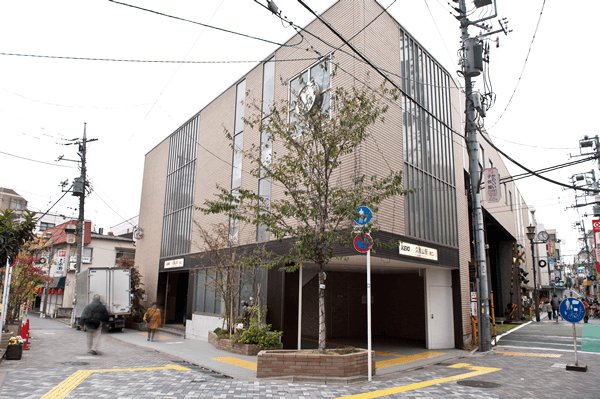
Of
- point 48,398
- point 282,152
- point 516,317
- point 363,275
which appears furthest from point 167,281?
point 516,317

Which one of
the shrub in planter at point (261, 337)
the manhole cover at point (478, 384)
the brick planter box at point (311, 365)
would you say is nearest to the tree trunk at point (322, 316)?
the brick planter box at point (311, 365)

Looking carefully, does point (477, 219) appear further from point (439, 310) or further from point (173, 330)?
point (173, 330)

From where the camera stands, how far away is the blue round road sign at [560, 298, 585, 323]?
32.8 feet

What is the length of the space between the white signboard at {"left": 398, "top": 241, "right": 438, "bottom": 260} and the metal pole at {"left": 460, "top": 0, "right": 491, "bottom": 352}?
4.84ft

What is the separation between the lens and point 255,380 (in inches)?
348

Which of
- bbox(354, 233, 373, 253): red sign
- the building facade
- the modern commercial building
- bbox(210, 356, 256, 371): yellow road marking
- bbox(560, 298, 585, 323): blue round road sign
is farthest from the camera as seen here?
the building facade

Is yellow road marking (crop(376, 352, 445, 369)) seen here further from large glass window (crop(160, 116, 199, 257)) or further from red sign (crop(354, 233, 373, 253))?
large glass window (crop(160, 116, 199, 257))

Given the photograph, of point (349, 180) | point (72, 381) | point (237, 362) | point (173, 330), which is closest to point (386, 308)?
point (349, 180)

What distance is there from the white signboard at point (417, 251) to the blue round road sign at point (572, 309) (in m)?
4.27

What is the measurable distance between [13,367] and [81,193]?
1603cm

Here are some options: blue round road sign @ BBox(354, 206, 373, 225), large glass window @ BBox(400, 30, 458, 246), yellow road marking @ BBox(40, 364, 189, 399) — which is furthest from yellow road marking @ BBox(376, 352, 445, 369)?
yellow road marking @ BBox(40, 364, 189, 399)

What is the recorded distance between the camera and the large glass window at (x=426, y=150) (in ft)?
46.7

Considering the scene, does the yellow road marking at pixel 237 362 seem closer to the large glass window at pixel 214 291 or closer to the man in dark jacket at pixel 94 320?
the large glass window at pixel 214 291

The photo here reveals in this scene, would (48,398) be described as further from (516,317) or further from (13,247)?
(516,317)
